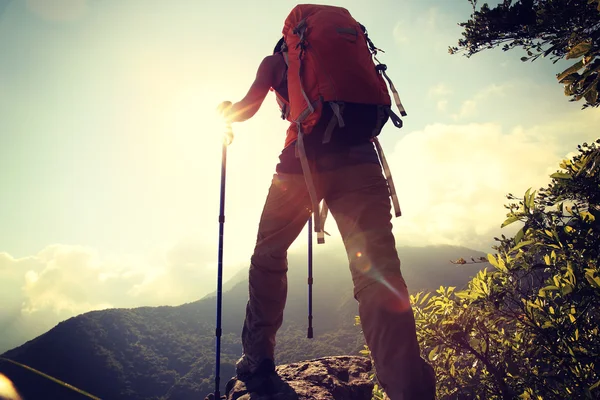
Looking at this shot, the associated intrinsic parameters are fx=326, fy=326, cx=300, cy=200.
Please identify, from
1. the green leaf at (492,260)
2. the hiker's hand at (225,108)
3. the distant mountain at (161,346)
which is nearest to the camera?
the green leaf at (492,260)

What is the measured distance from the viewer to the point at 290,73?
298 cm

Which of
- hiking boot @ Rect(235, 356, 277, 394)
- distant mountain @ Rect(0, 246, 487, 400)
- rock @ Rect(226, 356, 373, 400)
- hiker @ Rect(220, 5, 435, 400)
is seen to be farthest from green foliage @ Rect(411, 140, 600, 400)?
distant mountain @ Rect(0, 246, 487, 400)

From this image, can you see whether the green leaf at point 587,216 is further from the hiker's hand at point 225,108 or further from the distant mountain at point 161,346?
the distant mountain at point 161,346

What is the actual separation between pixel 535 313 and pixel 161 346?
150 metres

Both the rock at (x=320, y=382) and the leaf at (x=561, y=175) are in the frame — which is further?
the rock at (x=320, y=382)

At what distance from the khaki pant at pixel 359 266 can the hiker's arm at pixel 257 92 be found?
2.88ft

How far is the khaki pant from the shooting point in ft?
6.88

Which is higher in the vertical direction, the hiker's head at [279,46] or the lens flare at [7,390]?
the hiker's head at [279,46]

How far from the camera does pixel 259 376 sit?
137 inches

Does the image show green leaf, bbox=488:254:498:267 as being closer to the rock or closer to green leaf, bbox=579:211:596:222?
green leaf, bbox=579:211:596:222

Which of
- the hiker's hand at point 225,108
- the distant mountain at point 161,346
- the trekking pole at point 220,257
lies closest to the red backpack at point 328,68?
the hiker's hand at point 225,108

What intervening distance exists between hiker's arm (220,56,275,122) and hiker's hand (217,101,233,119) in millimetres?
58

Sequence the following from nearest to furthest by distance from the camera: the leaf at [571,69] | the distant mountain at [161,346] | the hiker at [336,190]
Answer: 1. the leaf at [571,69]
2. the hiker at [336,190]
3. the distant mountain at [161,346]

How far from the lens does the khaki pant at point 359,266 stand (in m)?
2.10
